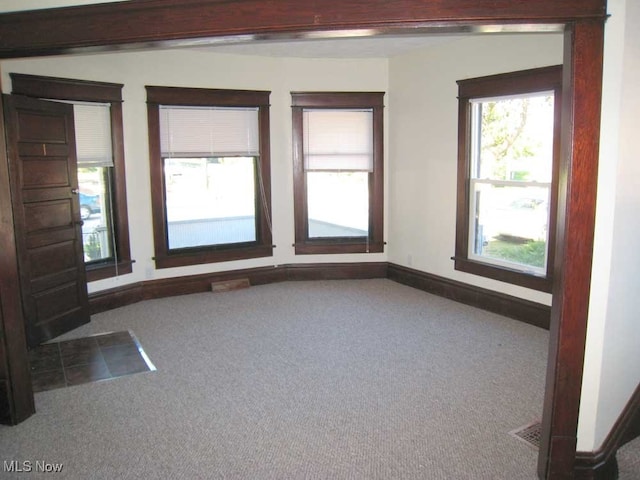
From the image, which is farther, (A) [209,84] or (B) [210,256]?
(B) [210,256]

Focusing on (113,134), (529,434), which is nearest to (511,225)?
(529,434)

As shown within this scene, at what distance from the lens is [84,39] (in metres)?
2.53

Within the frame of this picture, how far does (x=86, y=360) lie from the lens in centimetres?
407

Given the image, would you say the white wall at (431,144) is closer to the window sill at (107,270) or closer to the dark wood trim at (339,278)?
the dark wood trim at (339,278)

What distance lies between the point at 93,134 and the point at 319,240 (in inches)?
108

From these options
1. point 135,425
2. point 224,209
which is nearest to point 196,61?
point 224,209

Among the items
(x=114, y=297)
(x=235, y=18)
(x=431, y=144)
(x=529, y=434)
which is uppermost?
(x=235, y=18)

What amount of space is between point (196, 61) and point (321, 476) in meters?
4.55

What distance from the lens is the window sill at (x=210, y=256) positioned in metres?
5.79

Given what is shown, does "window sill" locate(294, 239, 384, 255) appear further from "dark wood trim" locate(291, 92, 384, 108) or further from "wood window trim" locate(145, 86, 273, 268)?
Answer: "dark wood trim" locate(291, 92, 384, 108)

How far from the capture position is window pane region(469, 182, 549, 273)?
4.68 meters

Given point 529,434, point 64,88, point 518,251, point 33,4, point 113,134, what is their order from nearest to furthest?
point 33,4, point 529,434, point 64,88, point 518,251, point 113,134

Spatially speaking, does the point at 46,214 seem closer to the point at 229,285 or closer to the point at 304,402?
the point at 229,285

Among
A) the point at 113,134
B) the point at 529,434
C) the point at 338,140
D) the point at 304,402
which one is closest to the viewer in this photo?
the point at 529,434
